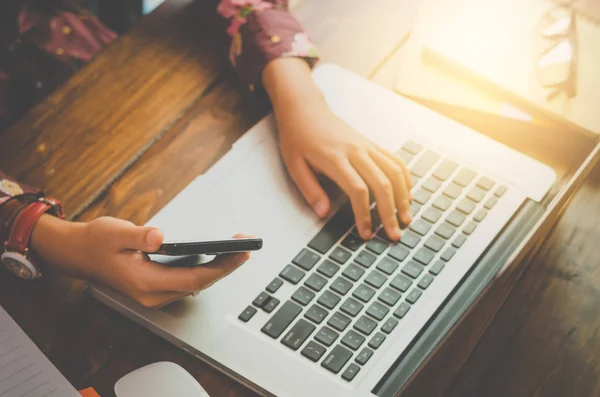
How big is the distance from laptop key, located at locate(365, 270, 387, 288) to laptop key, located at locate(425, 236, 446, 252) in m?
0.07

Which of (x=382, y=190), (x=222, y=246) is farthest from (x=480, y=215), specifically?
(x=222, y=246)

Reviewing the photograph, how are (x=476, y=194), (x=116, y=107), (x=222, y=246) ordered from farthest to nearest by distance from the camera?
1. (x=116, y=107)
2. (x=476, y=194)
3. (x=222, y=246)

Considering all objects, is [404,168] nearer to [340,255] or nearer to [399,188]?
[399,188]

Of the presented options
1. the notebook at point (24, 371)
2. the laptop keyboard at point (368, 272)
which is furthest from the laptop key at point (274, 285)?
the notebook at point (24, 371)

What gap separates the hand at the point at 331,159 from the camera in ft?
2.46

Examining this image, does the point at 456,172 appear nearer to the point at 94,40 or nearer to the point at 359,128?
the point at 359,128

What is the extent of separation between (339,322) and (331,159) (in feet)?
0.69

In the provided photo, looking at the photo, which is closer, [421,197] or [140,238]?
[140,238]

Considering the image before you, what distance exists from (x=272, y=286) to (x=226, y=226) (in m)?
0.10

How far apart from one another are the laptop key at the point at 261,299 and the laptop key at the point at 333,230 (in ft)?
0.27

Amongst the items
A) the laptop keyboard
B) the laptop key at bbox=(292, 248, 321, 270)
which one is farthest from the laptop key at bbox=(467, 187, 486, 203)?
the laptop key at bbox=(292, 248, 321, 270)

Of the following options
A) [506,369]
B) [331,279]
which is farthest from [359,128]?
[506,369]

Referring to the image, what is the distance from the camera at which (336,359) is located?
0.64 m

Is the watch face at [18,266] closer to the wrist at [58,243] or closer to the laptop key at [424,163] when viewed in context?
the wrist at [58,243]
